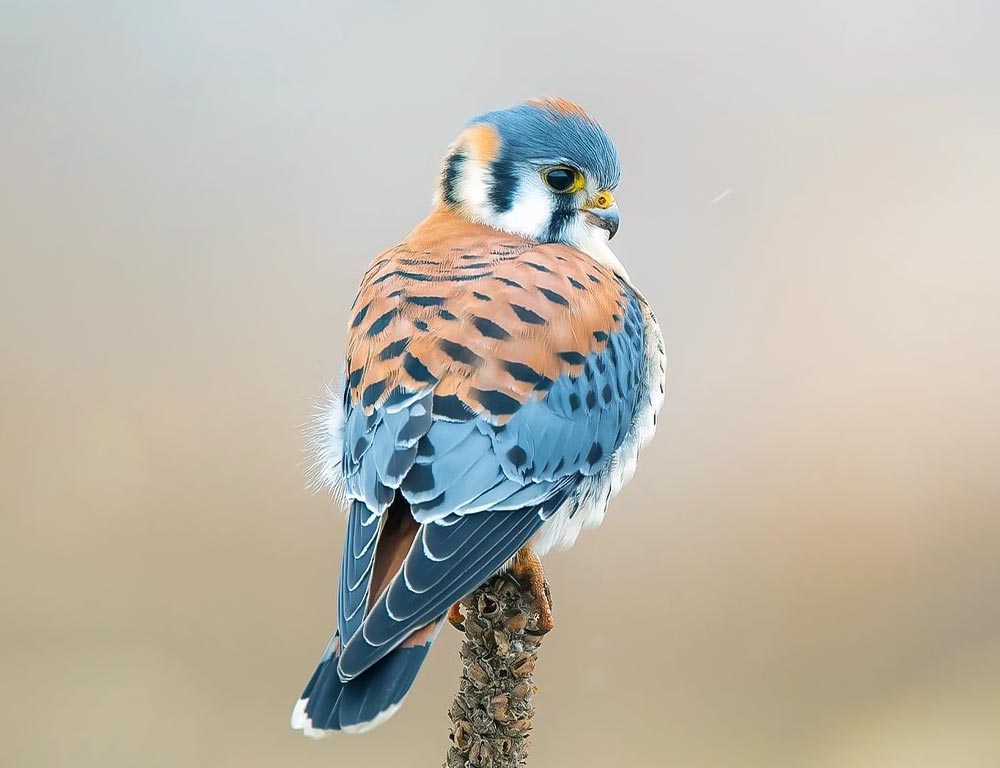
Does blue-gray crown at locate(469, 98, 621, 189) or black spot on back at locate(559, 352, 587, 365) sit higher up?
blue-gray crown at locate(469, 98, 621, 189)

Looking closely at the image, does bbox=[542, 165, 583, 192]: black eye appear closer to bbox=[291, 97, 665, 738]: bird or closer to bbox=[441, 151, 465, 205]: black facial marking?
bbox=[291, 97, 665, 738]: bird

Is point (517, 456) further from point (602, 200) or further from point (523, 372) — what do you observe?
point (602, 200)

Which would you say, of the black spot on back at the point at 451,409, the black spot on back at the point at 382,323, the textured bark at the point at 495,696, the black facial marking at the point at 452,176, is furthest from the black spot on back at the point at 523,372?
the black facial marking at the point at 452,176

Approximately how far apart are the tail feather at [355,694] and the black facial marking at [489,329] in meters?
0.53

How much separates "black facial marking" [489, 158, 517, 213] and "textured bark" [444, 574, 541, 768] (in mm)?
899

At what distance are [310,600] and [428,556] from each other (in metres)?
1.55

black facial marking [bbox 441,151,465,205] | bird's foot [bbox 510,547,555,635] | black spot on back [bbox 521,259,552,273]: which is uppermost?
black facial marking [bbox 441,151,465,205]

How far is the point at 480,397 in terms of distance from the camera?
5.84 ft

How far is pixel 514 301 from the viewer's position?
1.91 m

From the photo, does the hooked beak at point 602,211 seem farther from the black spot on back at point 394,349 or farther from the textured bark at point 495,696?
the textured bark at point 495,696

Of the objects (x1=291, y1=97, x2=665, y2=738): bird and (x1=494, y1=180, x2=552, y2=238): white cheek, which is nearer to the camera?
(x1=291, y1=97, x2=665, y2=738): bird

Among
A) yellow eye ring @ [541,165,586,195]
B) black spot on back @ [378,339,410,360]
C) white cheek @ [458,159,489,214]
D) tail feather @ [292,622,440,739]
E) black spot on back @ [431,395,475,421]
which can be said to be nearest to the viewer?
tail feather @ [292,622,440,739]

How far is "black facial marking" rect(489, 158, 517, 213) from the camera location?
2166 mm

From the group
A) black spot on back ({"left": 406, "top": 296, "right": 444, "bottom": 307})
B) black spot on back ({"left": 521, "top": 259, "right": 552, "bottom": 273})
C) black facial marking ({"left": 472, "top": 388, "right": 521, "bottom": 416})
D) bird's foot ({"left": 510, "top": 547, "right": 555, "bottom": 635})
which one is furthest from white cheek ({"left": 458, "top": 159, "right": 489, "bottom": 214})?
bird's foot ({"left": 510, "top": 547, "right": 555, "bottom": 635})
